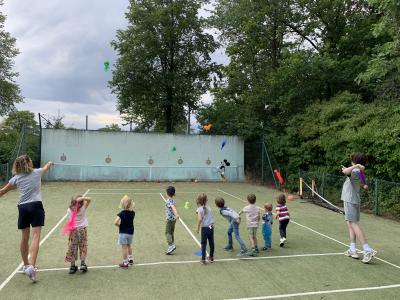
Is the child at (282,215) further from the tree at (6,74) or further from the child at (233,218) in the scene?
the tree at (6,74)

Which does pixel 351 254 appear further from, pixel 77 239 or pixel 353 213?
pixel 77 239

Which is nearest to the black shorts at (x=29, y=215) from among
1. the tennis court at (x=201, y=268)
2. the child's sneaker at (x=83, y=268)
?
the tennis court at (x=201, y=268)

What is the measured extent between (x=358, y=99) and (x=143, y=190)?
40.6 ft

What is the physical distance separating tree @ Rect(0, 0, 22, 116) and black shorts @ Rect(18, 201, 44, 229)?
1263 inches

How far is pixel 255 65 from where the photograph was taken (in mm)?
31328

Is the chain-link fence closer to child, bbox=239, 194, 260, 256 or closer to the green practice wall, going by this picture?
the green practice wall

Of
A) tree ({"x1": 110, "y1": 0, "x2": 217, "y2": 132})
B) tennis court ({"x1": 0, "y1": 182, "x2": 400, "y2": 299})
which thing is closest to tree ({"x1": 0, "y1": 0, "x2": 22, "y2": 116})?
tree ({"x1": 110, "y1": 0, "x2": 217, "y2": 132})

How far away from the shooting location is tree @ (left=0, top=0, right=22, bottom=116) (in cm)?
3347

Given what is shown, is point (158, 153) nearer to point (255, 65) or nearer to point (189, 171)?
point (189, 171)

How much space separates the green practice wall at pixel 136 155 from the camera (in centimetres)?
2378

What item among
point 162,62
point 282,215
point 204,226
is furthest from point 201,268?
point 162,62

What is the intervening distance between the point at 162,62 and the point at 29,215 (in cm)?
3066

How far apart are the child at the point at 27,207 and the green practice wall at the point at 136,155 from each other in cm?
1853

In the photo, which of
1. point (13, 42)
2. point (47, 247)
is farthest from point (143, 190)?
point (13, 42)
